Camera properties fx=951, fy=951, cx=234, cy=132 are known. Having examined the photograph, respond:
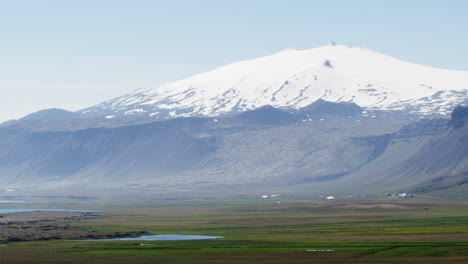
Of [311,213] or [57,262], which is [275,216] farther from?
[57,262]

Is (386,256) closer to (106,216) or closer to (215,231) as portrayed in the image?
(215,231)

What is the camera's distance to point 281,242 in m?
114

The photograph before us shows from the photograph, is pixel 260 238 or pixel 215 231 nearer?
pixel 260 238

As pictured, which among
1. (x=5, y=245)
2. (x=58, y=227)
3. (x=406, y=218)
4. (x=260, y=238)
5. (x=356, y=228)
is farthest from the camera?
(x=406, y=218)

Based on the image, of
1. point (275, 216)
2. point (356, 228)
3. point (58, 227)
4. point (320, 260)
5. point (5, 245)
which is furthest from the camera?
point (275, 216)

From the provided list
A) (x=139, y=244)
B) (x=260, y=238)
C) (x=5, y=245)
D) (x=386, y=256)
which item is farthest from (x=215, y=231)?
(x=386, y=256)

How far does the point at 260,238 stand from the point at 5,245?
3176 cm

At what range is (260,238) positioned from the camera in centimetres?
12169

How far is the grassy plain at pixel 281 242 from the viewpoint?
9494 cm

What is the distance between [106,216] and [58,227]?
4047 centimetres

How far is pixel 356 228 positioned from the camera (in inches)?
5384

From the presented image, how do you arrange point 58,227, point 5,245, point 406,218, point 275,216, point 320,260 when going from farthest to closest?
point 275,216
point 406,218
point 58,227
point 5,245
point 320,260

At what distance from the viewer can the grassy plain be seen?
9494 cm

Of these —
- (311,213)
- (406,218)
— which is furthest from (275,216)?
(406,218)
